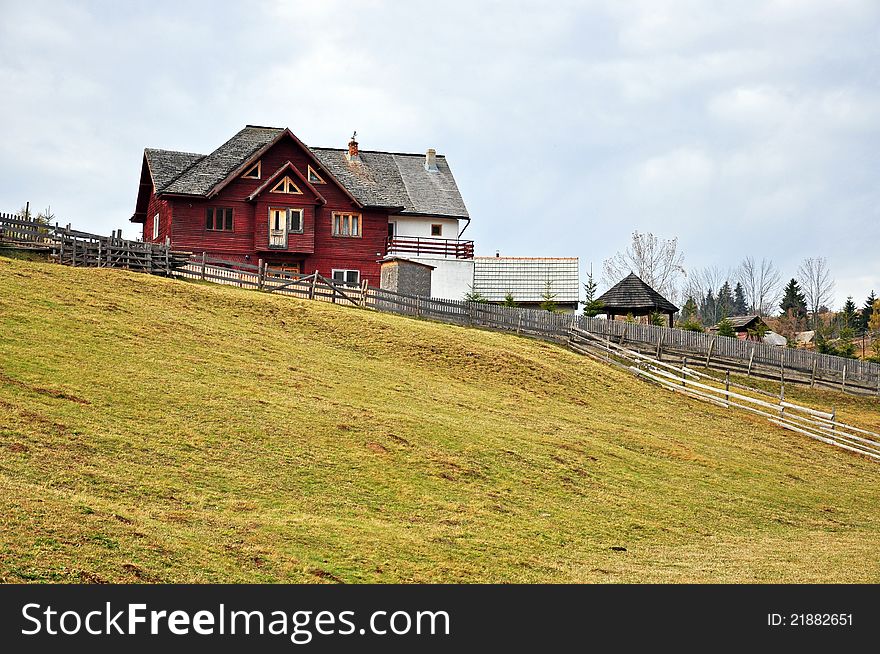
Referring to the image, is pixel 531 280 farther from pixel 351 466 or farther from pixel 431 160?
pixel 351 466

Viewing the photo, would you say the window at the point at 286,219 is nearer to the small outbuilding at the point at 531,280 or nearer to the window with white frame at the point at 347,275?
the window with white frame at the point at 347,275

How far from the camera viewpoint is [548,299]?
205 feet

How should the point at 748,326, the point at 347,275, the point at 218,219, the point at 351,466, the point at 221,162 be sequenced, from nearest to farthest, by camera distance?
the point at 351,466
the point at 218,219
the point at 347,275
the point at 221,162
the point at 748,326

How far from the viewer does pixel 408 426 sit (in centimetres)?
2406

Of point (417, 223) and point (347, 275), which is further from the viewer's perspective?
point (417, 223)

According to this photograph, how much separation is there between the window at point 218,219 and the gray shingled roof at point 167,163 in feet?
9.87

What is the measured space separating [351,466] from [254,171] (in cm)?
3703

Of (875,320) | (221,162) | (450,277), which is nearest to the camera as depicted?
(221,162)

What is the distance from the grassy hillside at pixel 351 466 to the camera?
13844 mm

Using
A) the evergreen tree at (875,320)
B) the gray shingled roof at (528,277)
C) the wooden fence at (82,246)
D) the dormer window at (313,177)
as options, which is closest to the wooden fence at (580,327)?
the wooden fence at (82,246)

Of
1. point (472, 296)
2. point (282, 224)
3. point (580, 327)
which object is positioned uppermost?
point (282, 224)

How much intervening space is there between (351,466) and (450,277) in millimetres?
40234

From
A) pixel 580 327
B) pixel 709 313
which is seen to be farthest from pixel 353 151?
pixel 709 313

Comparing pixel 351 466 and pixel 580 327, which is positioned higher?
pixel 580 327
